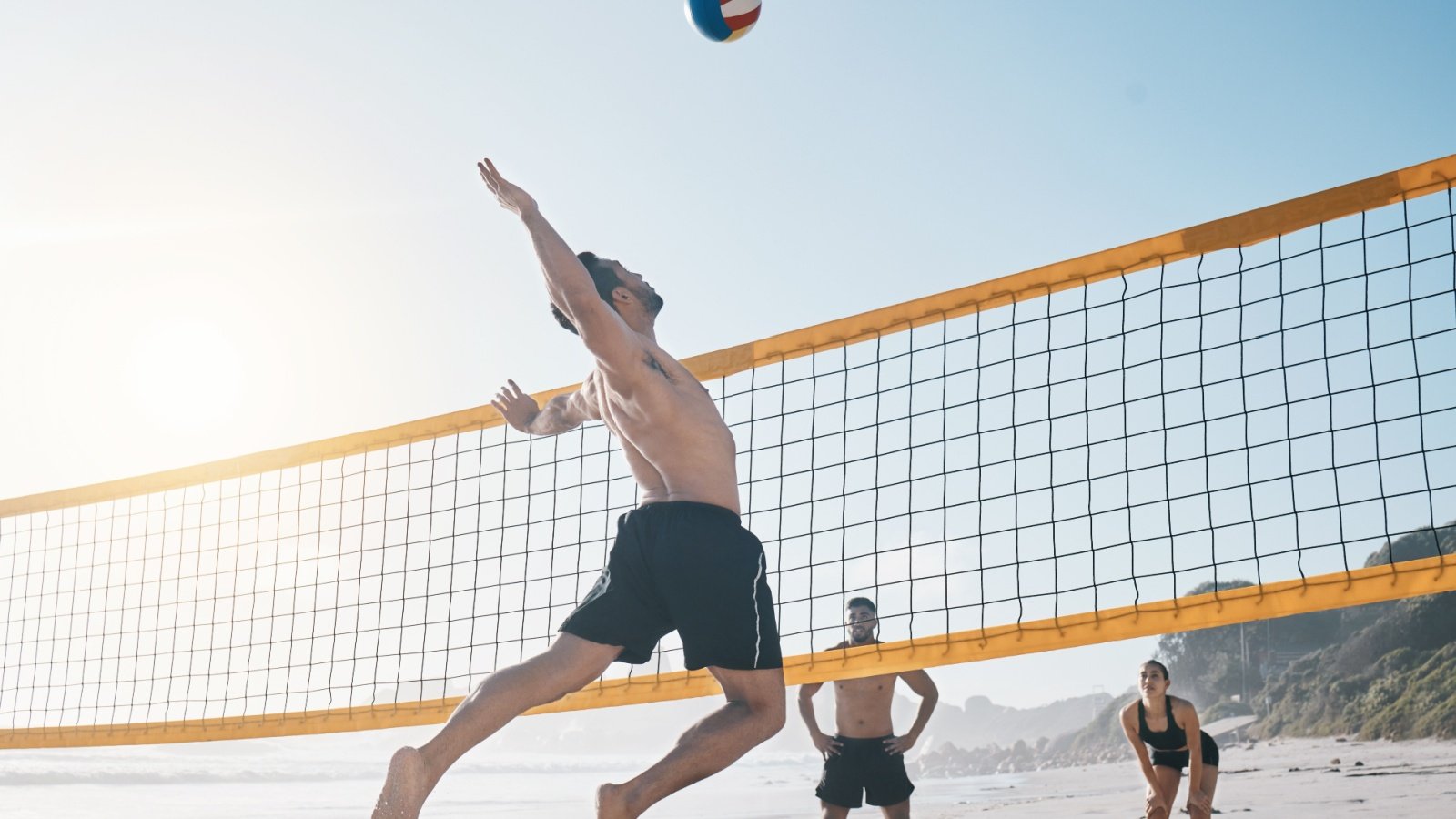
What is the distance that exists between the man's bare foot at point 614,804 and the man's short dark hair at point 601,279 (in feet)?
4.24

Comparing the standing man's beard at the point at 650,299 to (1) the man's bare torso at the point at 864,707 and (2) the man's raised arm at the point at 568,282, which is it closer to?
(2) the man's raised arm at the point at 568,282

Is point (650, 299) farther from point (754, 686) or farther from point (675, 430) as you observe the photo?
point (754, 686)

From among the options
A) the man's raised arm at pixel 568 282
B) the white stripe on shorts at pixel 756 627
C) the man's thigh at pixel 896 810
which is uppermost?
the man's raised arm at pixel 568 282

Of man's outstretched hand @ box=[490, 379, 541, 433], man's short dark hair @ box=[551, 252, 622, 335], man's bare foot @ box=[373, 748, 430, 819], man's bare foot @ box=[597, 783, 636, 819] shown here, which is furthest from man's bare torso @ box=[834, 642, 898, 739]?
man's bare foot @ box=[373, 748, 430, 819]

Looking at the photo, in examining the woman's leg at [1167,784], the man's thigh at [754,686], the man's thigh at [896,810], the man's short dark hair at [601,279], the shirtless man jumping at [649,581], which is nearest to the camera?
the shirtless man jumping at [649,581]

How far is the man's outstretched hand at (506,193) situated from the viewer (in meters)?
3.06

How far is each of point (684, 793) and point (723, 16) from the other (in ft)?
58.9

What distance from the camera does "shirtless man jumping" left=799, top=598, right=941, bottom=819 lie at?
6.21m

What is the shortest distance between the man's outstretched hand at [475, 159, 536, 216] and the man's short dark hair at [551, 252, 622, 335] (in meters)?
0.39

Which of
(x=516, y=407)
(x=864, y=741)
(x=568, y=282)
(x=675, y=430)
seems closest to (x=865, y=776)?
(x=864, y=741)

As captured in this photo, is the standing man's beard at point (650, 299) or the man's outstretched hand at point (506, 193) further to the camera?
the standing man's beard at point (650, 299)

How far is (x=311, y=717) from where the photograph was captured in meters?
5.24

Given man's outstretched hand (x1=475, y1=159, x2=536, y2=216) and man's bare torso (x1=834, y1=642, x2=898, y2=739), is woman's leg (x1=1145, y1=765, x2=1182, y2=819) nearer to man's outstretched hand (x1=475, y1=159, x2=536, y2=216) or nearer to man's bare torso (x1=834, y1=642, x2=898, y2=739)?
man's bare torso (x1=834, y1=642, x2=898, y2=739)

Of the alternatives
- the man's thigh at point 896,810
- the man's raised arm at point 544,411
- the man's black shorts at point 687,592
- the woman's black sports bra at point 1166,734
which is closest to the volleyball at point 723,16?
the man's raised arm at point 544,411
